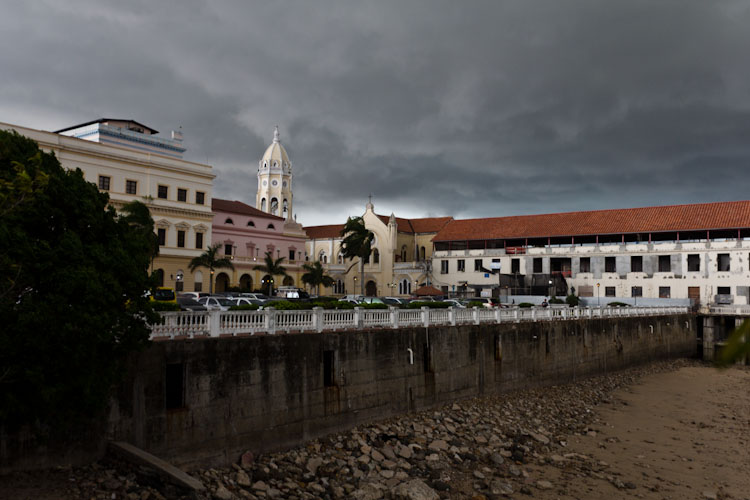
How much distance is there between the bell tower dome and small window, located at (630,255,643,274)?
44.3 m

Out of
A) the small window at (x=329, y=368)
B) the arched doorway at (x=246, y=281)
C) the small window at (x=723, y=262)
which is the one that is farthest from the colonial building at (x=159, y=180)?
the small window at (x=723, y=262)

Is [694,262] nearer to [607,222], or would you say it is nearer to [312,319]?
[607,222]

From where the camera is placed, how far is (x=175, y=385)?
14539mm

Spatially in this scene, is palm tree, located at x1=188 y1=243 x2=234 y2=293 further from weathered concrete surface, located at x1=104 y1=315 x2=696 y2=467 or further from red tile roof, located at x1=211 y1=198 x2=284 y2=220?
weathered concrete surface, located at x1=104 y1=315 x2=696 y2=467

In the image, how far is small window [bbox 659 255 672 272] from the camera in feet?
186

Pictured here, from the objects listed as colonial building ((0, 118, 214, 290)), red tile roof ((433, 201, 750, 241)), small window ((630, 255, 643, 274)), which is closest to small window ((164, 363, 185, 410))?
colonial building ((0, 118, 214, 290))

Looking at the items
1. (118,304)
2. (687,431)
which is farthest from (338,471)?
(687,431)

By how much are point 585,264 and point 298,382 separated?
5005 cm

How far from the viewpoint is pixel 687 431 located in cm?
2272

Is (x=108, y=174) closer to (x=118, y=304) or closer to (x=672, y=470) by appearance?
(x=118, y=304)

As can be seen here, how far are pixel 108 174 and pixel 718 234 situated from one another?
173 ft

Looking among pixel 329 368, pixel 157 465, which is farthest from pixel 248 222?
pixel 157 465

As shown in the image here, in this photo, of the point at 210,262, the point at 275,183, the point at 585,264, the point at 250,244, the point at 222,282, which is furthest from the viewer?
the point at 275,183

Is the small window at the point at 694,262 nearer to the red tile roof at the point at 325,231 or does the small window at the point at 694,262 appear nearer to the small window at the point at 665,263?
the small window at the point at 665,263
